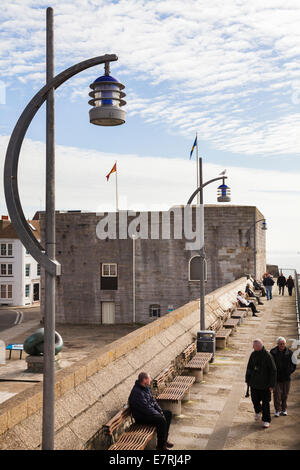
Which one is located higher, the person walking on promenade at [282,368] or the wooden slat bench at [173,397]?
the person walking on promenade at [282,368]

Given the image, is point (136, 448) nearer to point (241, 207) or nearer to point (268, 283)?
point (268, 283)

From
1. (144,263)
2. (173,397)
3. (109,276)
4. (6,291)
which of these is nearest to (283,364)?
(173,397)

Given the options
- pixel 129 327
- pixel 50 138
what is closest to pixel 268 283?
pixel 129 327

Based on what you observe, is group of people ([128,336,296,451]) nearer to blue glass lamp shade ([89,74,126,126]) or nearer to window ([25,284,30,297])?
blue glass lamp shade ([89,74,126,126])

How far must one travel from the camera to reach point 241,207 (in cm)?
4434

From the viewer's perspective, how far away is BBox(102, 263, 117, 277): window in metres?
47.6

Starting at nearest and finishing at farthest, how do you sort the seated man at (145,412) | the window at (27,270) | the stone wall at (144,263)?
the seated man at (145,412)
the stone wall at (144,263)
the window at (27,270)

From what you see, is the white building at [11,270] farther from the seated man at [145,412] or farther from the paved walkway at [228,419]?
the seated man at [145,412]

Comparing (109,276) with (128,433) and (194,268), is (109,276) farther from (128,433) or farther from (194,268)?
(128,433)

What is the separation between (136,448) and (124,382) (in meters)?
2.16

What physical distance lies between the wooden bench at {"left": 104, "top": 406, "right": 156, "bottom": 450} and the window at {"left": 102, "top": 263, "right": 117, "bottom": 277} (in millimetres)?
39101

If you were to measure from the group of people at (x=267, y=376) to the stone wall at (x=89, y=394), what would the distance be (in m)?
2.18

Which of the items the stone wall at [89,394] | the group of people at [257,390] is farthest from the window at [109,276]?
the group of people at [257,390]

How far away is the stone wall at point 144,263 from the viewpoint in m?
44.4
